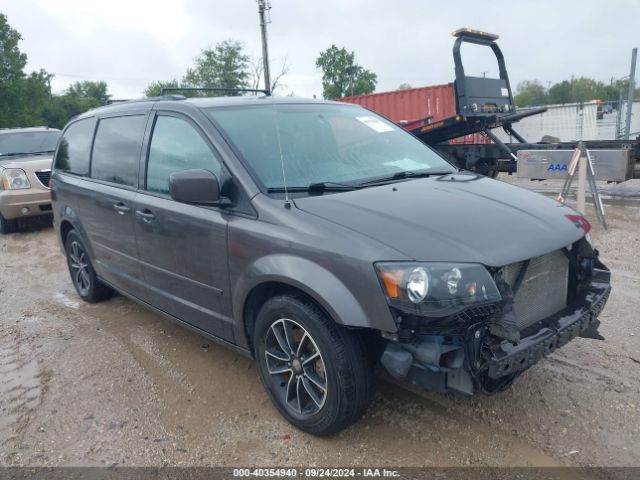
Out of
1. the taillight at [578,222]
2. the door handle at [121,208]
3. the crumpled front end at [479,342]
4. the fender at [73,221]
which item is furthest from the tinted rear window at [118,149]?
the taillight at [578,222]

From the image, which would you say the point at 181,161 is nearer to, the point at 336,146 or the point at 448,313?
the point at 336,146

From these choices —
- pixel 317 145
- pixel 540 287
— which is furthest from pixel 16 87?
pixel 540 287

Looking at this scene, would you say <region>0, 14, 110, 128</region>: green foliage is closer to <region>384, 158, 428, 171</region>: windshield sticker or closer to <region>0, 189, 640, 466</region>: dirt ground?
<region>0, 189, 640, 466</region>: dirt ground

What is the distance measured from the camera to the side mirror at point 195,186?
3.03m

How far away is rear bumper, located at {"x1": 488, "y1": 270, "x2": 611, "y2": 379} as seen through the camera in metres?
2.46

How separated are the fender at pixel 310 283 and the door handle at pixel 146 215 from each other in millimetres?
1000

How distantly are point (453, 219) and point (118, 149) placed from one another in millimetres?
2832

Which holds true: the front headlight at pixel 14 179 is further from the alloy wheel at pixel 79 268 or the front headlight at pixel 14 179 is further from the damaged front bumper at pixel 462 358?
the damaged front bumper at pixel 462 358

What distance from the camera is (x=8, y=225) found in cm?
920

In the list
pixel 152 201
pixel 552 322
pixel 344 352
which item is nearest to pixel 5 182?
pixel 152 201

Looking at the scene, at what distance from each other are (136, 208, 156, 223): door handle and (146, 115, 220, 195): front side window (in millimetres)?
155

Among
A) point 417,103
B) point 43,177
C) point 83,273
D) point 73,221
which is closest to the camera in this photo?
point 73,221

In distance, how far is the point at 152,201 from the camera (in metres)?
3.77

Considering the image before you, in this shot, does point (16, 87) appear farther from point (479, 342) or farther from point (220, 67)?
point (479, 342)
